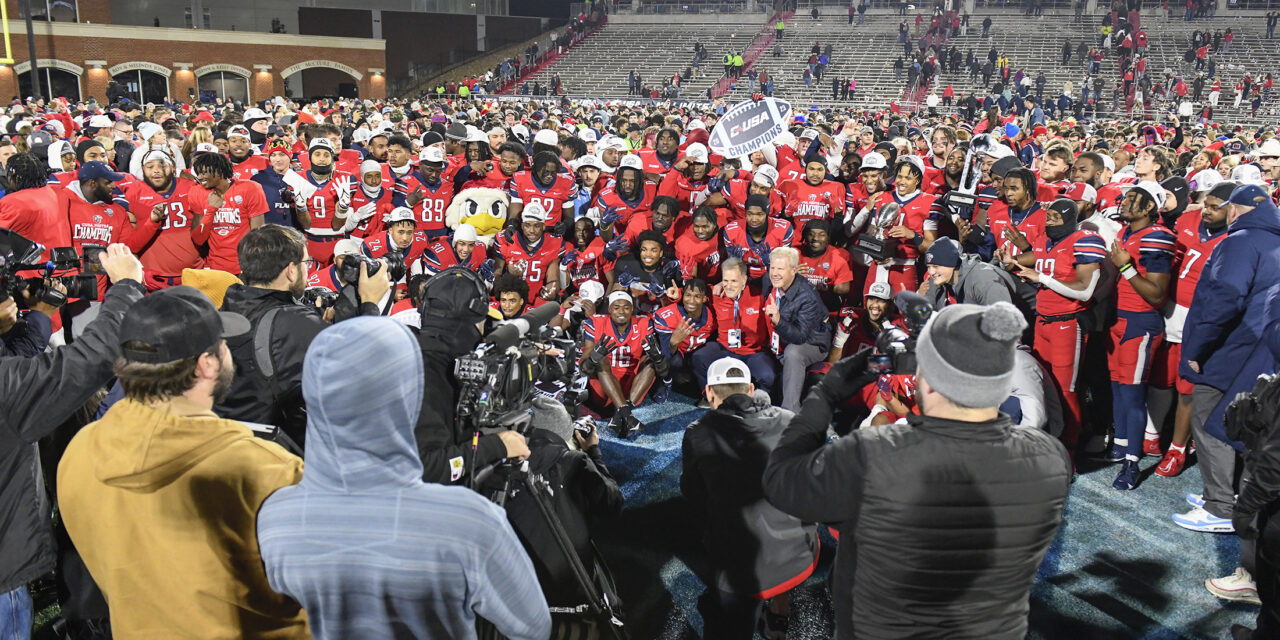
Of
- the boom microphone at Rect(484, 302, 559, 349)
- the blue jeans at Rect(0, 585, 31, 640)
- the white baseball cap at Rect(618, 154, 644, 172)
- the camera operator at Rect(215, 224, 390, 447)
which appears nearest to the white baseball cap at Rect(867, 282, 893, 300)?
the white baseball cap at Rect(618, 154, 644, 172)

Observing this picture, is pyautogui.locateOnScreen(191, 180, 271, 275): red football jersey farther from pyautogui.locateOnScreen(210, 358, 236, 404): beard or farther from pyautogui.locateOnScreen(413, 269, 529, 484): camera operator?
pyautogui.locateOnScreen(210, 358, 236, 404): beard

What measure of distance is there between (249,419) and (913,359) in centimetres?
255

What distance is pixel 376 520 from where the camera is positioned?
164cm

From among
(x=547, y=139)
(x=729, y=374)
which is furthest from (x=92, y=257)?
(x=547, y=139)

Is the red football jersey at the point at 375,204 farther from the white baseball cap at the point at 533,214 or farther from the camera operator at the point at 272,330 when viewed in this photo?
the camera operator at the point at 272,330

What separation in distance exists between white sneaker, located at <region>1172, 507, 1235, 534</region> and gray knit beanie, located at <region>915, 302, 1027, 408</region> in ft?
11.7

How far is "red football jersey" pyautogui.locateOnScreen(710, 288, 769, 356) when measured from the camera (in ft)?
21.2

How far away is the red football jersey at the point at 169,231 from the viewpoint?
657cm

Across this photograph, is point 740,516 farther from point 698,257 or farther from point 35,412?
point 698,257

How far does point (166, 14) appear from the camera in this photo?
40375 millimetres

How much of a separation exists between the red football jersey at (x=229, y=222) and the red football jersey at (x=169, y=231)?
9cm

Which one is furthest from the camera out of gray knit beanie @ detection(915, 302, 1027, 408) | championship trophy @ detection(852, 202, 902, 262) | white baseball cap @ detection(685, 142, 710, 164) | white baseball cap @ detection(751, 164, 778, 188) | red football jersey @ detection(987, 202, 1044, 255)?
white baseball cap @ detection(685, 142, 710, 164)

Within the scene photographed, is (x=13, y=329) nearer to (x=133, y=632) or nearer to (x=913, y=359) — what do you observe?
(x=133, y=632)

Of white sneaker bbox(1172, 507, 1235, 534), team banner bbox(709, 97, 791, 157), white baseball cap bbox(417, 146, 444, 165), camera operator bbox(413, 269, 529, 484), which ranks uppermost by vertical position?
team banner bbox(709, 97, 791, 157)
